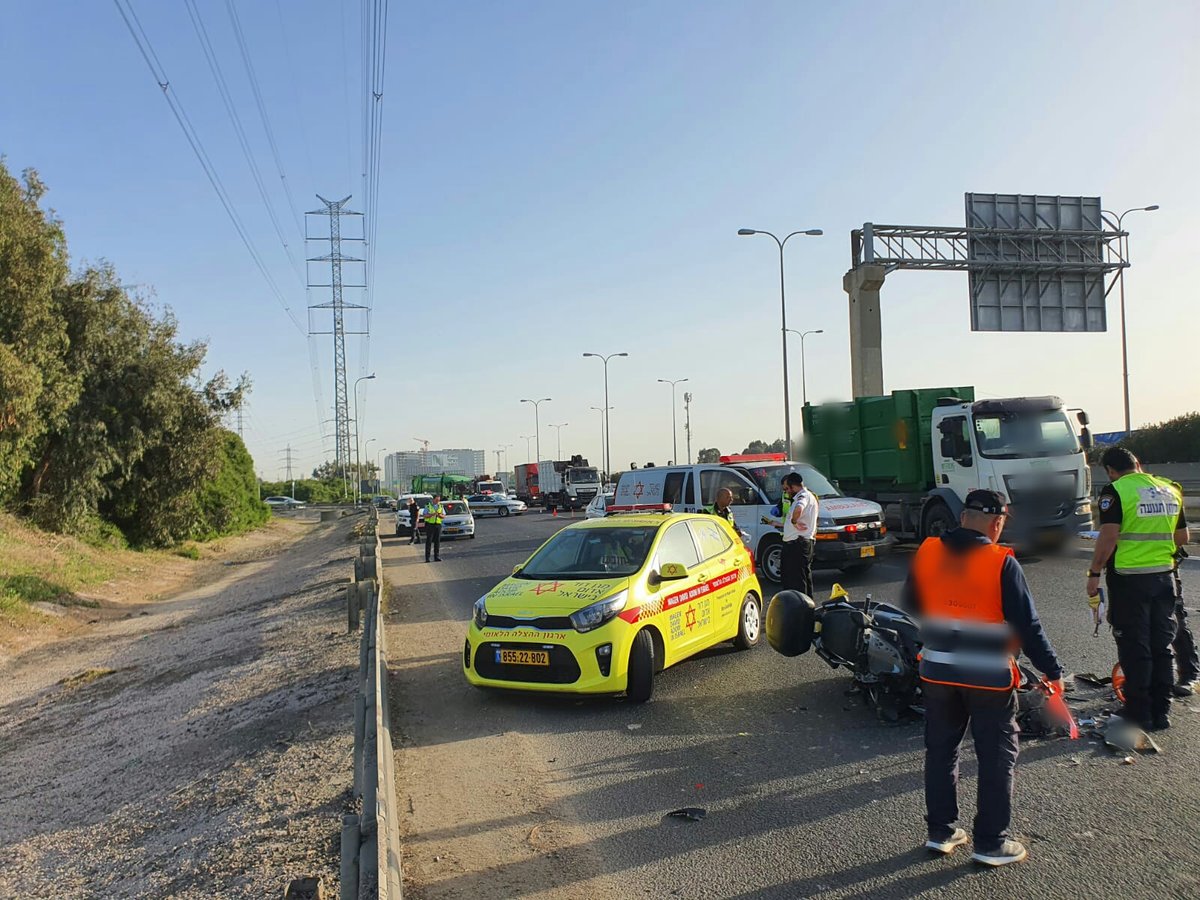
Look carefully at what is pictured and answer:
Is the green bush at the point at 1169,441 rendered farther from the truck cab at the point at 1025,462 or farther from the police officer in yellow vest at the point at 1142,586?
the police officer in yellow vest at the point at 1142,586

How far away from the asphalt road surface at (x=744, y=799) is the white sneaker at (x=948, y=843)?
0.09 meters

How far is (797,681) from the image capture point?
7.98 m

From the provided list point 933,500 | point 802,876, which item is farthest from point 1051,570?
point 802,876

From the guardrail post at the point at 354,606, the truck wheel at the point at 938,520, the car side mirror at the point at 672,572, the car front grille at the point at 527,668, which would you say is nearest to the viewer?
the car front grille at the point at 527,668

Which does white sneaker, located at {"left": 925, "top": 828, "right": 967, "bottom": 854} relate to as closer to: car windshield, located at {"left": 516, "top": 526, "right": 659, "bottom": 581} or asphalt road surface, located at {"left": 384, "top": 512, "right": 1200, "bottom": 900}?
asphalt road surface, located at {"left": 384, "top": 512, "right": 1200, "bottom": 900}

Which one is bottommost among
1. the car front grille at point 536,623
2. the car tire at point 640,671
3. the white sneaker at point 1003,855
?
the white sneaker at point 1003,855

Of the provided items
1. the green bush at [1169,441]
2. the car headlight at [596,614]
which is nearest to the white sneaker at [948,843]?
the car headlight at [596,614]

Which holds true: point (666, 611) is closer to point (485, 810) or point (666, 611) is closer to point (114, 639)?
point (485, 810)

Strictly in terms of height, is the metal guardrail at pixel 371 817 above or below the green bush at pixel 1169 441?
below

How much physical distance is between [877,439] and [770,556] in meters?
5.20

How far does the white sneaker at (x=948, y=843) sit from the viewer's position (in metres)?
4.32

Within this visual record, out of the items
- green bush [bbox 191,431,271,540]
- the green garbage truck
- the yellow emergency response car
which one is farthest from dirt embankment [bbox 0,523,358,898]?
green bush [bbox 191,431,271,540]

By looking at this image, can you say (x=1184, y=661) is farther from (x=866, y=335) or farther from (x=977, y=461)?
(x=866, y=335)

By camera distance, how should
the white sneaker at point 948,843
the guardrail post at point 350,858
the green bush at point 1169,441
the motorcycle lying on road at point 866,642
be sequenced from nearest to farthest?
1. the guardrail post at point 350,858
2. the white sneaker at point 948,843
3. the motorcycle lying on road at point 866,642
4. the green bush at point 1169,441
